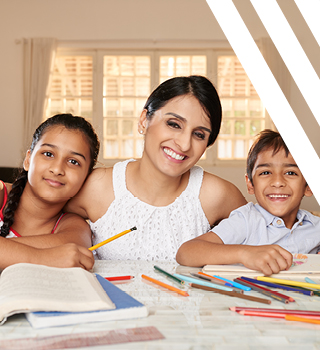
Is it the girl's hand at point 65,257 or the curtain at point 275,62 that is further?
the curtain at point 275,62

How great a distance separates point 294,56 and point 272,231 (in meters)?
0.70

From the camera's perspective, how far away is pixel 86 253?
3.12 feet

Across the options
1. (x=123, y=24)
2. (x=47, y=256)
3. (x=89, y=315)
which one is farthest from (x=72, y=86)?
(x=89, y=315)

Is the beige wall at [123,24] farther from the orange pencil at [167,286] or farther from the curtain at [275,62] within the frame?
the orange pencil at [167,286]

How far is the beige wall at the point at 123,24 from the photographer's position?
548 centimetres

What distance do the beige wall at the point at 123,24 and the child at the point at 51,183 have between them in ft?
14.1

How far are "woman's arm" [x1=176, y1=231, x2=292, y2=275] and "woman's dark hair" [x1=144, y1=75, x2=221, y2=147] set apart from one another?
472mm

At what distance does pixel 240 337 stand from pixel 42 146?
3.45 ft

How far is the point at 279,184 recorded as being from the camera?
131cm

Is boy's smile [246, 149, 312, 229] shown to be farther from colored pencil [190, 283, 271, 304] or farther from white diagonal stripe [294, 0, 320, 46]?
colored pencil [190, 283, 271, 304]

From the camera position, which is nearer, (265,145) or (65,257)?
(65,257)

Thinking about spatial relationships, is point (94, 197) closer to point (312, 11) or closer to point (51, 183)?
point (51, 183)

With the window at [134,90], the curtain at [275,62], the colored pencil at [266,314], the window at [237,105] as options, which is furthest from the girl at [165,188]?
the curtain at [275,62]

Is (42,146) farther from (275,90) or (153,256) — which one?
(275,90)
